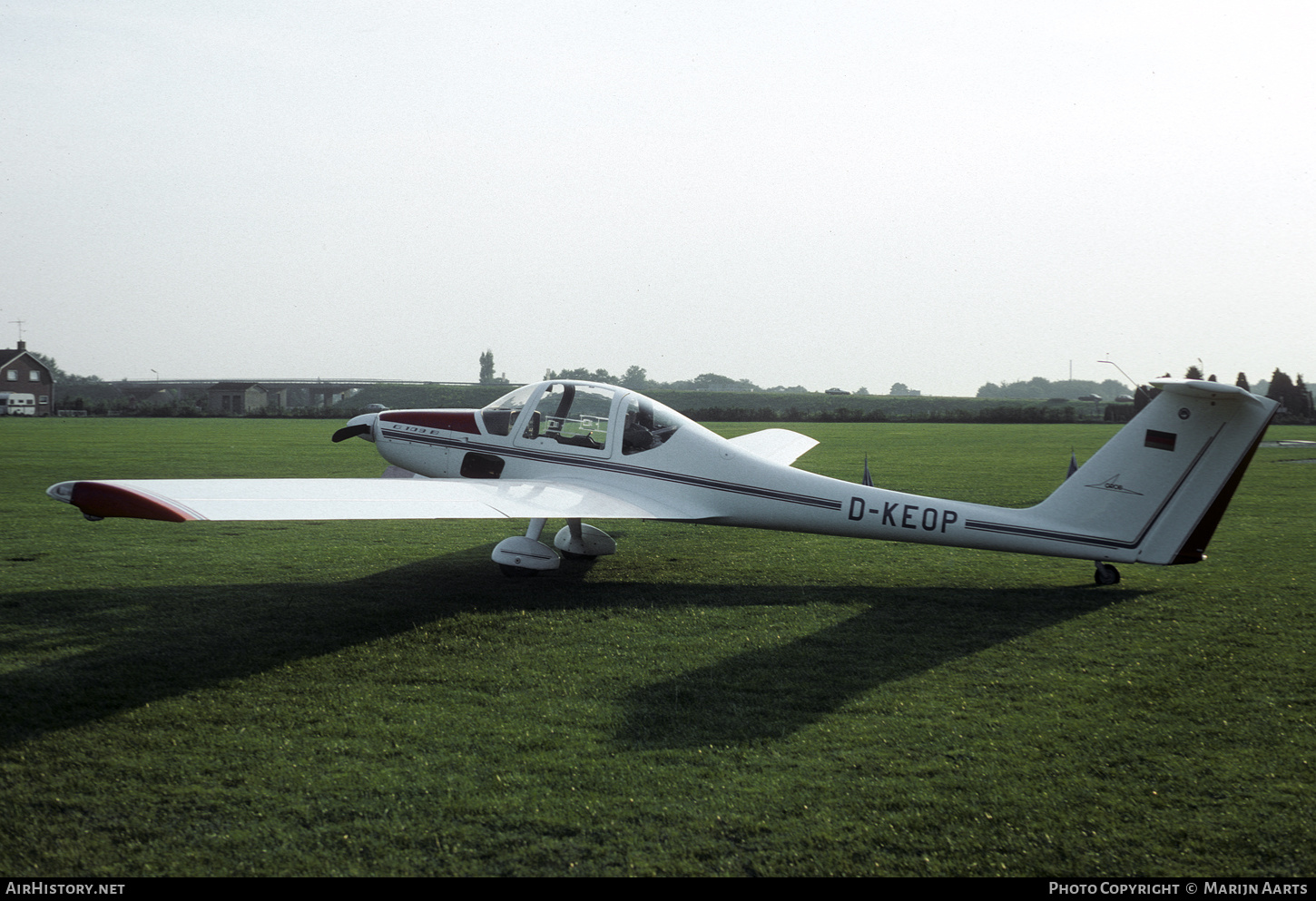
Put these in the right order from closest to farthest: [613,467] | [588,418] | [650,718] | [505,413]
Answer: [650,718]
[613,467]
[588,418]
[505,413]

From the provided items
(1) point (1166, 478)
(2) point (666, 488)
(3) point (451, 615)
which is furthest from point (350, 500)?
(1) point (1166, 478)

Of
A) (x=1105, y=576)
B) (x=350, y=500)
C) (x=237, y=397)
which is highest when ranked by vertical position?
(x=237, y=397)

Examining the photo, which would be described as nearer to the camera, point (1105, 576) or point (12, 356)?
point (1105, 576)

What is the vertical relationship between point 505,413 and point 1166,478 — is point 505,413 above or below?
above

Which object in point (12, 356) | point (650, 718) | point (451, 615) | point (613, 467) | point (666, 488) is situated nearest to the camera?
point (650, 718)

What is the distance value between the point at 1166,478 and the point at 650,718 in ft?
16.6

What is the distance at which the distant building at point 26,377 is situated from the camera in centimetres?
Answer: 7769

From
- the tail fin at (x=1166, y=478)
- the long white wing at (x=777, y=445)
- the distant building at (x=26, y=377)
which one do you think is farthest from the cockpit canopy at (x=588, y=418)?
the distant building at (x=26, y=377)

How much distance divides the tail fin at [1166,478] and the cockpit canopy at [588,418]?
3.83 metres

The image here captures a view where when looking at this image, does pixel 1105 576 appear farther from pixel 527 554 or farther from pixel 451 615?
pixel 451 615

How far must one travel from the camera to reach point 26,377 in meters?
79.8

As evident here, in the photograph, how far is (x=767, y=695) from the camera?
5.25 meters
